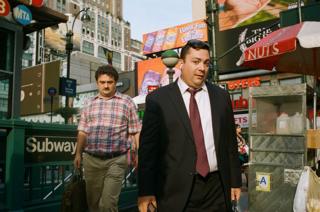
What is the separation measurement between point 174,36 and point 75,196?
48821 millimetres

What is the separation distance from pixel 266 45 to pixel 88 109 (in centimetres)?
300

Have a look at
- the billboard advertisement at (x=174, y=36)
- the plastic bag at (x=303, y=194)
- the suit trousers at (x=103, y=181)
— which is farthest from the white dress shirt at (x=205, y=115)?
the billboard advertisement at (x=174, y=36)


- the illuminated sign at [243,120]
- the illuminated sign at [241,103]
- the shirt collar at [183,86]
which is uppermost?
the illuminated sign at [241,103]

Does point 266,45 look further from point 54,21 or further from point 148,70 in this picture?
point 148,70

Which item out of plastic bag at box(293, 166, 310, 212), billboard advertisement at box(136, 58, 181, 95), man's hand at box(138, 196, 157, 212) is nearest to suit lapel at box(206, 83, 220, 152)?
man's hand at box(138, 196, 157, 212)

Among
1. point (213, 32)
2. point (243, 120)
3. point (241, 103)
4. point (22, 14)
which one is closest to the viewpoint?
point (22, 14)

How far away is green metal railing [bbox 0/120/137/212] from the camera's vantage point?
4707 millimetres

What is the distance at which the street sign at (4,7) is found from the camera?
688 centimetres

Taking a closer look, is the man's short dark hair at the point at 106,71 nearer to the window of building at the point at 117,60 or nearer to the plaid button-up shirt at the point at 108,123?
the plaid button-up shirt at the point at 108,123

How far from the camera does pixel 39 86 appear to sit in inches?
2457

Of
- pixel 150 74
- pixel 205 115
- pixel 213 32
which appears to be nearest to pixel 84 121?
pixel 205 115

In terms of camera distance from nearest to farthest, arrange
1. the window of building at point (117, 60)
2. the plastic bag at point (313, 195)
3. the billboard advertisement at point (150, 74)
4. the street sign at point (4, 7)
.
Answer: the plastic bag at point (313, 195), the street sign at point (4, 7), the billboard advertisement at point (150, 74), the window of building at point (117, 60)

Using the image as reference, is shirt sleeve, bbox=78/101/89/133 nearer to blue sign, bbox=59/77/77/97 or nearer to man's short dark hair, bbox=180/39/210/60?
man's short dark hair, bbox=180/39/210/60

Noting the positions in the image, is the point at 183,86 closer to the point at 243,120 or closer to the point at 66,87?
the point at 66,87
